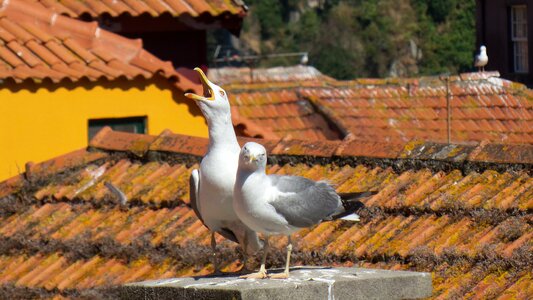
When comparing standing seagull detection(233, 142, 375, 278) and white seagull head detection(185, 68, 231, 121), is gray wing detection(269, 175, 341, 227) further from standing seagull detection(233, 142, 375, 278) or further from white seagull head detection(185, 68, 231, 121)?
white seagull head detection(185, 68, 231, 121)

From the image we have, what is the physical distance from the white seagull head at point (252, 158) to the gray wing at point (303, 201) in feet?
0.72

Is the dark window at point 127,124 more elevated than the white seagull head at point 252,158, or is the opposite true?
the white seagull head at point 252,158

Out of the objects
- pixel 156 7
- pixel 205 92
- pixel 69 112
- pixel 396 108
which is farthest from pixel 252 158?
pixel 396 108

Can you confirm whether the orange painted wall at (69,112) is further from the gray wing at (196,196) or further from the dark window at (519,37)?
the dark window at (519,37)

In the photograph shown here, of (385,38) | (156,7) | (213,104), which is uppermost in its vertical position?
(213,104)

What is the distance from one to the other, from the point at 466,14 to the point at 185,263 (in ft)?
221

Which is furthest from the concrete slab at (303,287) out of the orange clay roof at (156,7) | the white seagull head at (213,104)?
the orange clay roof at (156,7)

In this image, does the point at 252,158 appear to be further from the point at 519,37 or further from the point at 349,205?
the point at 519,37

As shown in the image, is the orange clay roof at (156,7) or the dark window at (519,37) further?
the dark window at (519,37)

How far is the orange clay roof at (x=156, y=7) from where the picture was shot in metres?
19.7

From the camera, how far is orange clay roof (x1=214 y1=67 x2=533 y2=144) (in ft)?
75.1

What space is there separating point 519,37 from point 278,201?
30.6 metres

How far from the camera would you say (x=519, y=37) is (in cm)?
3641

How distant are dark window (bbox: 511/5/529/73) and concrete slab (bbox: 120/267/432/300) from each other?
3018 cm
